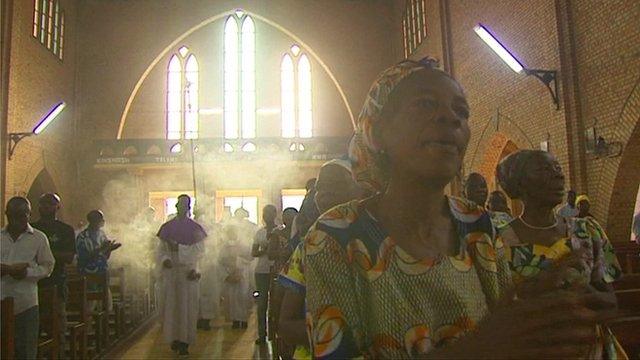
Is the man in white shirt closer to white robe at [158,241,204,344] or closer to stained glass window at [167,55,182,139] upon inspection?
white robe at [158,241,204,344]

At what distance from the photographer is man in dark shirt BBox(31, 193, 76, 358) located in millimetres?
5199

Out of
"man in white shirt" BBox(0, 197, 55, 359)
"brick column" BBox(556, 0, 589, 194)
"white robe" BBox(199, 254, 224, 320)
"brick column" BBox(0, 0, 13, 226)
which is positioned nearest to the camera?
"man in white shirt" BBox(0, 197, 55, 359)

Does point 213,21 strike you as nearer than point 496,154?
No

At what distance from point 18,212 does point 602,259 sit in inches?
168

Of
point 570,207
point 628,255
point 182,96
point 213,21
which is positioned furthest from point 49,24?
point 628,255

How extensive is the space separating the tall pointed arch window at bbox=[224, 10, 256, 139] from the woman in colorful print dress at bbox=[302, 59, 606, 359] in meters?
16.9

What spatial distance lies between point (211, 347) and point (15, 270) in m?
3.07

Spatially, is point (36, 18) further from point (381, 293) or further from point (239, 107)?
point (381, 293)

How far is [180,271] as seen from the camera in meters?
6.69

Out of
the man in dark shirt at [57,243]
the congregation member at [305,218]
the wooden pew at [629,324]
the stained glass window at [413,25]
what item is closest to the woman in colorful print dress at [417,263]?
the wooden pew at [629,324]

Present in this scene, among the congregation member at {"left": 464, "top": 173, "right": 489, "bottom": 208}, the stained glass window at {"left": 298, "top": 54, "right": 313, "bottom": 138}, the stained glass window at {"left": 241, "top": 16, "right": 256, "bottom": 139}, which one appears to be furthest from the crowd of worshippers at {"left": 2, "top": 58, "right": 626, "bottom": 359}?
the stained glass window at {"left": 241, "top": 16, "right": 256, "bottom": 139}

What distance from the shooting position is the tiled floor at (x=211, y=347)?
6188 millimetres

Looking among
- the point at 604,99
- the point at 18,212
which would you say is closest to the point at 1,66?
the point at 18,212

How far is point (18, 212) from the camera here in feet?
14.4
